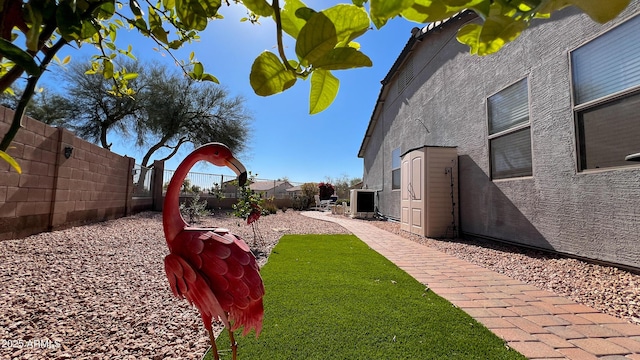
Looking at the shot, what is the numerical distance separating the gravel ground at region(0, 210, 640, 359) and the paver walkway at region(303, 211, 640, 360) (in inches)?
11.3

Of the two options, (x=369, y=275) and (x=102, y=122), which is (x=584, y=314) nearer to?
(x=369, y=275)

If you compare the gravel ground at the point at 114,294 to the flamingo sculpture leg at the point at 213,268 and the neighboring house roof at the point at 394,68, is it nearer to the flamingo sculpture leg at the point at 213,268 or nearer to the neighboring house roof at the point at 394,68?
the flamingo sculpture leg at the point at 213,268

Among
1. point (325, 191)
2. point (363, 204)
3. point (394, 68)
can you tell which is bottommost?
point (363, 204)

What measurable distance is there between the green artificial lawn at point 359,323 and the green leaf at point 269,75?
2.09 m

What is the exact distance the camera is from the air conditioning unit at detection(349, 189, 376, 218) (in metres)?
13.2

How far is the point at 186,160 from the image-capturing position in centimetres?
153

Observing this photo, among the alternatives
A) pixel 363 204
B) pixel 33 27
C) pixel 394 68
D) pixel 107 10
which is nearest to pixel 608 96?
pixel 107 10

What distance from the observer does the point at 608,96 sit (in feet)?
11.7

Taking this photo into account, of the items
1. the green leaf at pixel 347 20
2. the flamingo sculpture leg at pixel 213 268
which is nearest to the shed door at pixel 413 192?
the flamingo sculpture leg at pixel 213 268

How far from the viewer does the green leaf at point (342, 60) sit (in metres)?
0.39

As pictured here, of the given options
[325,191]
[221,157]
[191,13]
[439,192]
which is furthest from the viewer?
[325,191]

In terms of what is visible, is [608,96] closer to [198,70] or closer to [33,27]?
[198,70]

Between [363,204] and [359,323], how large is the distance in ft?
36.0

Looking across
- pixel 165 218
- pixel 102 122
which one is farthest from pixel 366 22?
pixel 102 122
